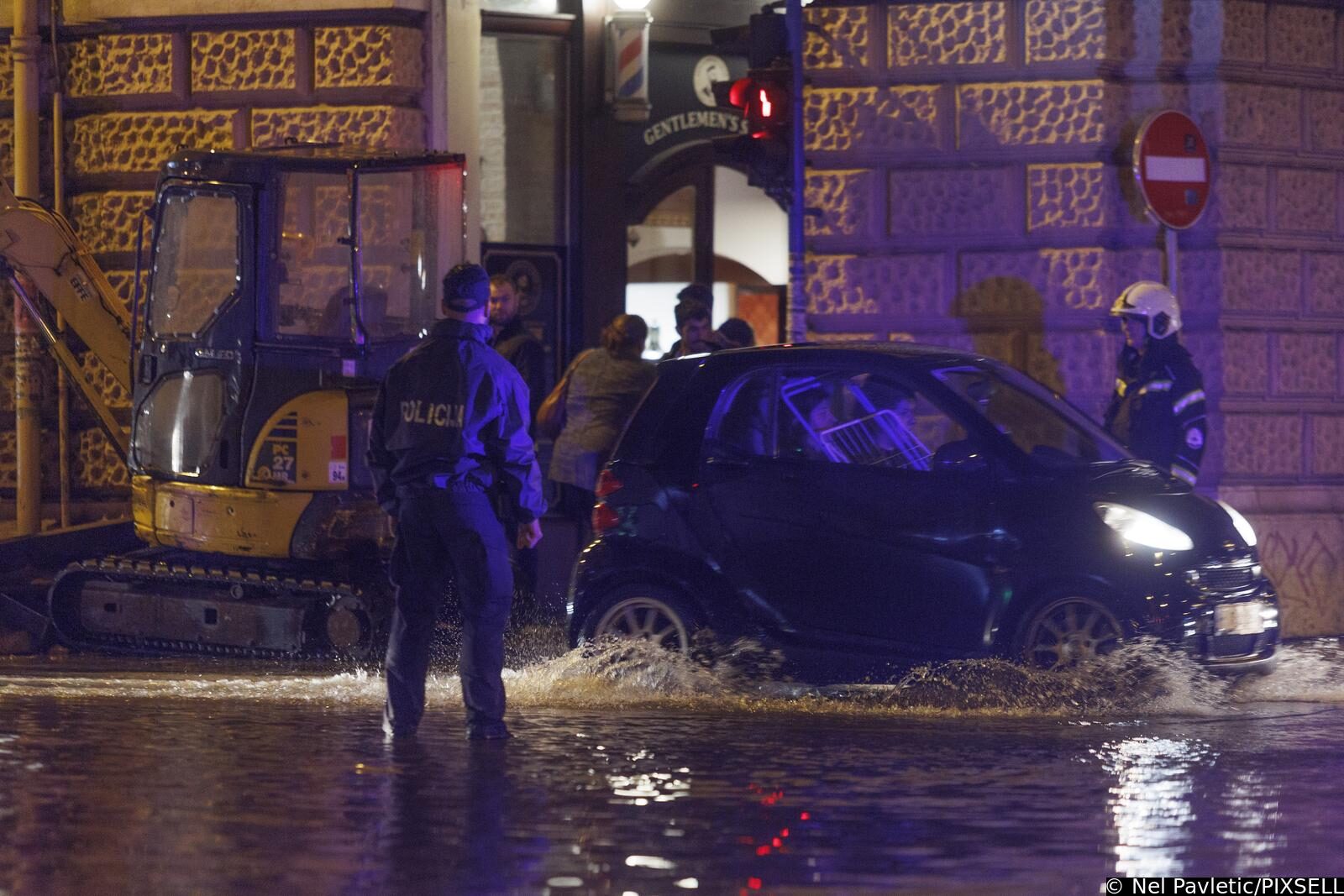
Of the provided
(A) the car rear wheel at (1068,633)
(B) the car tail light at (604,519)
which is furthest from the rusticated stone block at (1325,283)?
(B) the car tail light at (604,519)

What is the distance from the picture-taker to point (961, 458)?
10117 mm

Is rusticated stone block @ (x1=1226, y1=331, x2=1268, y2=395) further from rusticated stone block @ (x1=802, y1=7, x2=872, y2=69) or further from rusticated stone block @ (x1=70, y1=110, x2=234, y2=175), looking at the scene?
rusticated stone block @ (x1=70, y1=110, x2=234, y2=175)

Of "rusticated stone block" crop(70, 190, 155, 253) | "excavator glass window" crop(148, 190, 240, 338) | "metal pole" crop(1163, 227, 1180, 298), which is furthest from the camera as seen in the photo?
"rusticated stone block" crop(70, 190, 155, 253)

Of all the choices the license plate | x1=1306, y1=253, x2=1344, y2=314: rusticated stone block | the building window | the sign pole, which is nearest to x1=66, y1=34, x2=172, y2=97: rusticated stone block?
the building window

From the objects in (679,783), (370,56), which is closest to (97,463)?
(370,56)

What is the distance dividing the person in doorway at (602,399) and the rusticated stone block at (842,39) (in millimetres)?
2608

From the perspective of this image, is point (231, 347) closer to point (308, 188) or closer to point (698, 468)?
point (308, 188)

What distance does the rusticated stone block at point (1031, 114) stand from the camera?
559 inches

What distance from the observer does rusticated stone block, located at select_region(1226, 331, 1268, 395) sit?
14.3m

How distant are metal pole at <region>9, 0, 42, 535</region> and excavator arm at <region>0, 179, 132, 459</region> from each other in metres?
0.98

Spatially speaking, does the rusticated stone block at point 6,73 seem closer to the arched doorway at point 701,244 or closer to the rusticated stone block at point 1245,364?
the arched doorway at point 701,244

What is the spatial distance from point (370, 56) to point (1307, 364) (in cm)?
618

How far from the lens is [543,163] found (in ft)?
56.7

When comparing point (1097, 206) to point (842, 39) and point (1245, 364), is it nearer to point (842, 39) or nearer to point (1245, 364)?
point (1245, 364)
